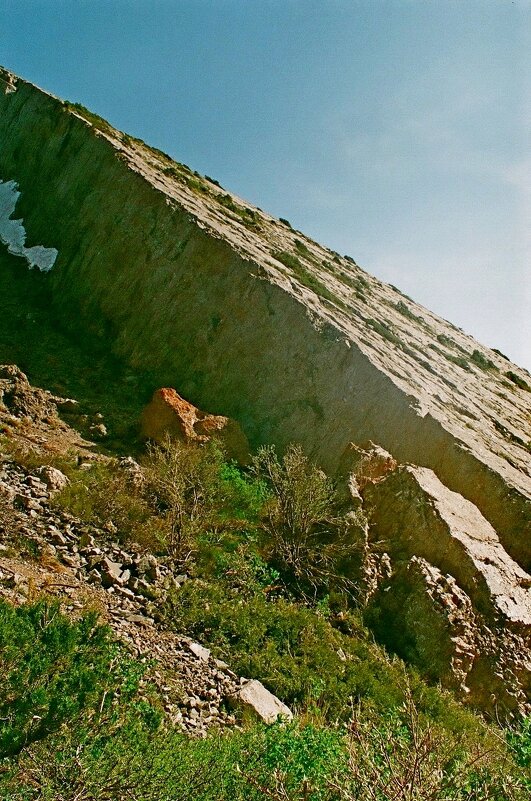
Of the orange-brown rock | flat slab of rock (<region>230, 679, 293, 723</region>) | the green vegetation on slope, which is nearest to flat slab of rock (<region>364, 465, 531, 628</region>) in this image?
the orange-brown rock

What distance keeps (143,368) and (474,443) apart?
8.14 m

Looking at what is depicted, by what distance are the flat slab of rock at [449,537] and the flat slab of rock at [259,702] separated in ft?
12.8

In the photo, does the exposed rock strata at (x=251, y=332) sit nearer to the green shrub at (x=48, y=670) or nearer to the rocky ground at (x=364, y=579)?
the rocky ground at (x=364, y=579)

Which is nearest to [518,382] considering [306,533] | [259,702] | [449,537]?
[449,537]

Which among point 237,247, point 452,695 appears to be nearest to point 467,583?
point 452,695

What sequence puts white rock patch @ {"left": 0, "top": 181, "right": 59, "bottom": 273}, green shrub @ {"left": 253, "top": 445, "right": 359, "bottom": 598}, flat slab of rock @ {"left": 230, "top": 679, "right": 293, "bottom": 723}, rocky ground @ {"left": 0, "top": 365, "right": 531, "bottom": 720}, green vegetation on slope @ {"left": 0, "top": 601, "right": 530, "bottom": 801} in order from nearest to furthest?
1. green vegetation on slope @ {"left": 0, "top": 601, "right": 530, "bottom": 801}
2. flat slab of rock @ {"left": 230, "top": 679, "right": 293, "bottom": 723}
3. rocky ground @ {"left": 0, "top": 365, "right": 531, "bottom": 720}
4. green shrub @ {"left": 253, "top": 445, "right": 359, "bottom": 598}
5. white rock patch @ {"left": 0, "top": 181, "right": 59, "bottom": 273}

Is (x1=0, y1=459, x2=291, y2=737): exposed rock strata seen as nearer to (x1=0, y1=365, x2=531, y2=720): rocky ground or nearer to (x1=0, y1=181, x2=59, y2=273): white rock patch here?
(x1=0, y1=365, x2=531, y2=720): rocky ground

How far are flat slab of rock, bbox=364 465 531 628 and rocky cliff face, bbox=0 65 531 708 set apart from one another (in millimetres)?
49

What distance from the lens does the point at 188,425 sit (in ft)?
36.4

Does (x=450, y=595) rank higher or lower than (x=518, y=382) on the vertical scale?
lower

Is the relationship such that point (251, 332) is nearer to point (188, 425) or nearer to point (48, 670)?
point (188, 425)

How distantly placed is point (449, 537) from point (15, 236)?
16711 mm

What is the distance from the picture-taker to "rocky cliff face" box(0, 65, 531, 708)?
1098 centimetres

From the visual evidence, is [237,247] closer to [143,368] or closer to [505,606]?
[143,368]
